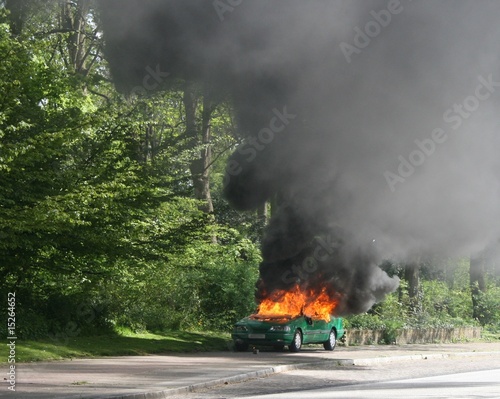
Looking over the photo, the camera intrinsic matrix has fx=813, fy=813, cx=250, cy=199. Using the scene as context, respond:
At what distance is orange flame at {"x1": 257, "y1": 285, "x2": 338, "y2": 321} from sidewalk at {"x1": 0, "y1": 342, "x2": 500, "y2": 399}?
3.89 feet

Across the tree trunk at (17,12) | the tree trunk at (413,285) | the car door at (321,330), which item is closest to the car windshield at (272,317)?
the car door at (321,330)

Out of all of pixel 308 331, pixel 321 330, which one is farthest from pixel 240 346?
pixel 321 330

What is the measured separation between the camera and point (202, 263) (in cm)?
2780

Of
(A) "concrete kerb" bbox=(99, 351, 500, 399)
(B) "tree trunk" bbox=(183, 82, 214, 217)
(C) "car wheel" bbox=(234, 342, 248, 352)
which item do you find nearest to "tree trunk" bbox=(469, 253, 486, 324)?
(B) "tree trunk" bbox=(183, 82, 214, 217)

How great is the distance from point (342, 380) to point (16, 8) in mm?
13614

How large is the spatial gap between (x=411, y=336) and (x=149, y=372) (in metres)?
18.7

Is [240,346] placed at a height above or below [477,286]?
below

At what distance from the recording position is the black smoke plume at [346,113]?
16.5m

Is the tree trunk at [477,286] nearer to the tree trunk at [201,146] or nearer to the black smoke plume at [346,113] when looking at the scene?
the tree trunk at [201,146]

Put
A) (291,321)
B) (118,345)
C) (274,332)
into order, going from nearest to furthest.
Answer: (118,345), (274,332), (291,321)

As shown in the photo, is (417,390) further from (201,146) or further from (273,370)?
(201,146)

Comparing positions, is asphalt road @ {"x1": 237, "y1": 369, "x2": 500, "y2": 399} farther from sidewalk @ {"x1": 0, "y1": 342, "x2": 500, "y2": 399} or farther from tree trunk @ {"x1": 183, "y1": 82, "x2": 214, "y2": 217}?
tree trunk @ {"x1": 183, "y1": 82, "x2": 214, "y2": 217}

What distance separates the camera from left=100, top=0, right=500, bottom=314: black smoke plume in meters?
16.5

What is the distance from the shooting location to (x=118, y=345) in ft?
70.1
